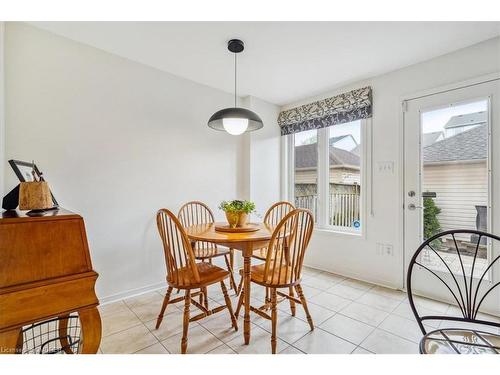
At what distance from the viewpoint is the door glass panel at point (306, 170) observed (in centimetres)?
347

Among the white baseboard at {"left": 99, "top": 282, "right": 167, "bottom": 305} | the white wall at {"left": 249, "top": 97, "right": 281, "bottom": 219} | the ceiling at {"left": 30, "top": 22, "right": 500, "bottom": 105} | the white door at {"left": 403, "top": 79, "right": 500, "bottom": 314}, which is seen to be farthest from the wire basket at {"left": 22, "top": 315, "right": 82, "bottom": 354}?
the white door at {"left": 403, "top": 79, "right": 500, "bottom": 314}

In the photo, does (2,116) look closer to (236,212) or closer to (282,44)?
(236,212)

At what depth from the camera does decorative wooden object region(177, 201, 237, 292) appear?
2447 millimetres

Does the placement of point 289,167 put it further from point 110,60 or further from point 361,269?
point 110,60

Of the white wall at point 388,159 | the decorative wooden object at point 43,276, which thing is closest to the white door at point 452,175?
the white wall at point 388,159

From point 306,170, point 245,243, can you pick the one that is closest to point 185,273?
point 245,243

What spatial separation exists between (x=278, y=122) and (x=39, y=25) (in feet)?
9.06

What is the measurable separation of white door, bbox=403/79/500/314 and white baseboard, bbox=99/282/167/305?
266 centimetres

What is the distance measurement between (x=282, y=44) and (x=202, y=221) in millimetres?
1991

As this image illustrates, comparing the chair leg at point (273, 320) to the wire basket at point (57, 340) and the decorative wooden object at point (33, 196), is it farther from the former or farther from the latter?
the decorative wooden object at point (33, 196)

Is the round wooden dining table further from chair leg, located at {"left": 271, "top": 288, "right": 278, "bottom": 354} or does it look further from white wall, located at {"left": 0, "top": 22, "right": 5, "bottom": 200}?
white wall, located at {"left": 0, "top": 22, "right": 5, "bottom": 200}

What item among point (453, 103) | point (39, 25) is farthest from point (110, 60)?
point (453, 103)

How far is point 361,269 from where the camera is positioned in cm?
294

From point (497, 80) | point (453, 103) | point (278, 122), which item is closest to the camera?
point (497, 80)
